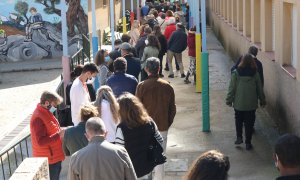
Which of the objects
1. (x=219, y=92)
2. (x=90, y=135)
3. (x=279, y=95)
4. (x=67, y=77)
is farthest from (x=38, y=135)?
(x=219, y=92)

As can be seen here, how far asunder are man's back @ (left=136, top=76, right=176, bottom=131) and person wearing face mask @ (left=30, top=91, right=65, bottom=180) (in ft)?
4.12

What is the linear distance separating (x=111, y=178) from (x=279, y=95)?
20.9 feet

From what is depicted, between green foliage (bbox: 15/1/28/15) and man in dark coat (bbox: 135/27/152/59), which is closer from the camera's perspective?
man in dark coat (bbox: 135/27/152/59)

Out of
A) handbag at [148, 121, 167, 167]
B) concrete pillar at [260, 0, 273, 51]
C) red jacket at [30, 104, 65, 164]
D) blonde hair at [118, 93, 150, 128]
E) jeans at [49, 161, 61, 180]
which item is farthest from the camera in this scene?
concrete pillar at [260, 0, 273, 51]

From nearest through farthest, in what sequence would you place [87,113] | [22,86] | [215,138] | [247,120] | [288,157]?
[288,157] < [87,113] < [247,120] < [215,138] < [22,86]

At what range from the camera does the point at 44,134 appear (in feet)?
22.9

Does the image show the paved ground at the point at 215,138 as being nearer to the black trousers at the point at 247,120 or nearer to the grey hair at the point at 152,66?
the black trousers at the point at 247,120

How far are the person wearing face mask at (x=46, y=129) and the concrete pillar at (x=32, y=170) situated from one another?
2.73 feet

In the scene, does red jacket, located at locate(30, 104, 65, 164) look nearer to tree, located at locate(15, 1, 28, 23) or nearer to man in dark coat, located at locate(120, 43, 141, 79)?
man in dark coat, located at locate(120, 43, 141, 79)

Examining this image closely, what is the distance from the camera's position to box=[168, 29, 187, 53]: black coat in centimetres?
1603

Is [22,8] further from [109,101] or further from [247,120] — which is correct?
[109,101]

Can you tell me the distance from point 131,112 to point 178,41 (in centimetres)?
1014

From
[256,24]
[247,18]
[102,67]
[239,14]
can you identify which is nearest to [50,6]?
[239,14]

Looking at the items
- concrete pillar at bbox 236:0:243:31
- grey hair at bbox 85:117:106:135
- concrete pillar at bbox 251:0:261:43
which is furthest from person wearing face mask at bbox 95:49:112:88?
concrete pillar at bbox 236:0:243:31
